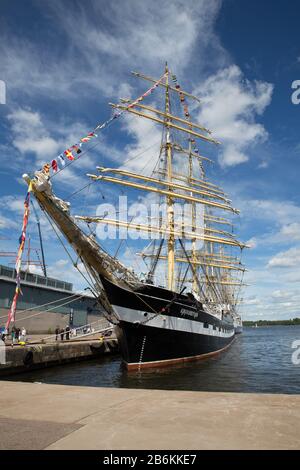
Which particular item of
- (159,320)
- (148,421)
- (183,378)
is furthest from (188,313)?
(148,421)

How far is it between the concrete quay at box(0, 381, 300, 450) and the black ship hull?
44.9 ft

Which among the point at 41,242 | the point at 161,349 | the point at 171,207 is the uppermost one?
the point at 171,207

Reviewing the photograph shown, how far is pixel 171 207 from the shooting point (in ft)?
105

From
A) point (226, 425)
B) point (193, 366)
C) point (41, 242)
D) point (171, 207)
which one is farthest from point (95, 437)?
point (171, 207)

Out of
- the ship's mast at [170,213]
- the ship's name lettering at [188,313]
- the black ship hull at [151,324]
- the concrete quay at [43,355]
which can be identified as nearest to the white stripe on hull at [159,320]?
the black ship hull at [151,324]

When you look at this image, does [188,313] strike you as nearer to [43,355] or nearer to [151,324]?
[151,324]

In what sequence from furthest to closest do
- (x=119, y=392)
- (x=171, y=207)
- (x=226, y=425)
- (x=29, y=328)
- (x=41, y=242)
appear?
(x=29, y=328) < (x=171, y=207) < (x=41, y=242) < (x=119, y=392) < (x=226, y=425)

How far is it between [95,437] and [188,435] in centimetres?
113

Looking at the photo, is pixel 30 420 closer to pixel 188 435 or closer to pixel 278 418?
pixel 188 435

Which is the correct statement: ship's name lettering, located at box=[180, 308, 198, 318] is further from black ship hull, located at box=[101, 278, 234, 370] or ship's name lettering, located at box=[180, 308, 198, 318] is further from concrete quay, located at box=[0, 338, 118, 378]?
concrete quay, located at box=[0, 338, 118, 378]

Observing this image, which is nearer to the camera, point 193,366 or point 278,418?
point 278,418

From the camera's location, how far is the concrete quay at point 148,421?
164 inches

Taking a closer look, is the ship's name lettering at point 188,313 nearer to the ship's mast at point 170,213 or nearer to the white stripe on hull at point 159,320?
the white stripe on hull at point 159,320

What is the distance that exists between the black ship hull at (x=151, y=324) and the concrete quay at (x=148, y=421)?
539 inches
